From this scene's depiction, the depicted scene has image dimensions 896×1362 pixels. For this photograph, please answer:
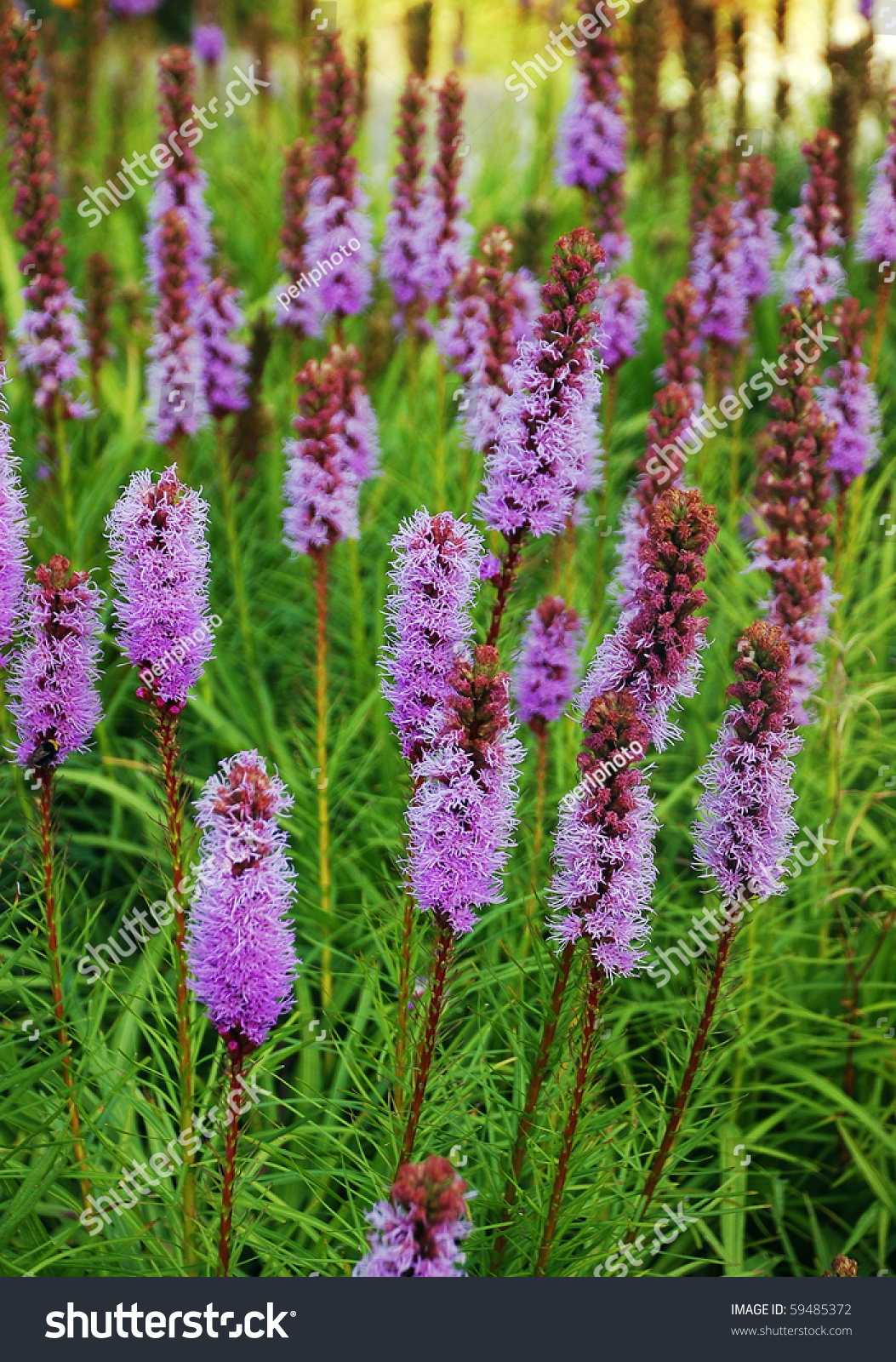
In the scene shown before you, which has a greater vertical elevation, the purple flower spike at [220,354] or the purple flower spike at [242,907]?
the purple flower spike at [220,354]

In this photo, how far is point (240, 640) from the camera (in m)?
5.21

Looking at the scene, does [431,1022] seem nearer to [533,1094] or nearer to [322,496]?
[533,1094]

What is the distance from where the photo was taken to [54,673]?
253 cm

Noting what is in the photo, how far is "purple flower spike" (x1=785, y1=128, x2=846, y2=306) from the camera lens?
14.9 ft

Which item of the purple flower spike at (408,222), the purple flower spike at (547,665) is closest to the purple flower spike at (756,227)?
the purple flower spike at (408,222)

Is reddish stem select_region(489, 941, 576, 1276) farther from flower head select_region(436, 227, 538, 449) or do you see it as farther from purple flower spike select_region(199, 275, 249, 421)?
purple flower spike select_region(199, 275, 249, 421)

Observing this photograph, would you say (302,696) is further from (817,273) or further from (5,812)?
(817,273)

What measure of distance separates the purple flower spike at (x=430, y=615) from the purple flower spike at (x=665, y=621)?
12.0 inches

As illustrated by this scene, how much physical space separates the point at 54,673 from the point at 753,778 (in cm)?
141

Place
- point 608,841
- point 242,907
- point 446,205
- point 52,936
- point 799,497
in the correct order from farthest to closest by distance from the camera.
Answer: point 446,205 < point 799,497 < point 52,936 < point 608,841 < point 242,907

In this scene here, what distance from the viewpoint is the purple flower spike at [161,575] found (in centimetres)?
237

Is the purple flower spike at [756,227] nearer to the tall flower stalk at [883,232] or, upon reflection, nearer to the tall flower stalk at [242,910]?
the tall flower stalk at [883,232]

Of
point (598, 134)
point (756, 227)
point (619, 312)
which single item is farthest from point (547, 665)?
point (756, 227)

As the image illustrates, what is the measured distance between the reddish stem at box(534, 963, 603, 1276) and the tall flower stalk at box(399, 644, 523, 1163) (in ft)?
1.05
